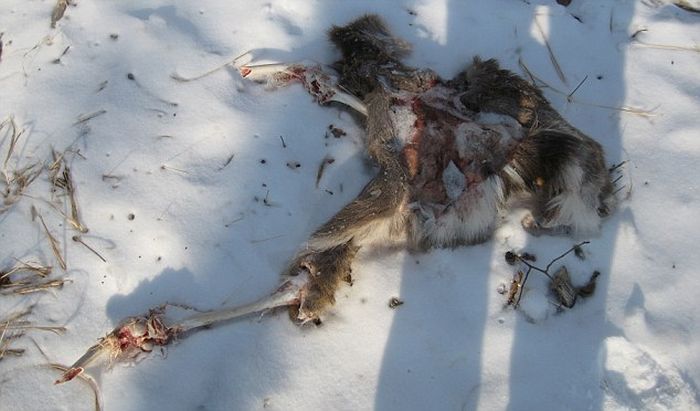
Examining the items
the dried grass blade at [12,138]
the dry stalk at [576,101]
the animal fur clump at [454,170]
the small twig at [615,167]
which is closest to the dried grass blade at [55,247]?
the dried grass blade at [12,138]

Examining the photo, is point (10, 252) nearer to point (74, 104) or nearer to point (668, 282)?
point (74, 104)

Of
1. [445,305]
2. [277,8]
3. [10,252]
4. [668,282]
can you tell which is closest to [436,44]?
[277,8]

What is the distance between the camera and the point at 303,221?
9.66 ft

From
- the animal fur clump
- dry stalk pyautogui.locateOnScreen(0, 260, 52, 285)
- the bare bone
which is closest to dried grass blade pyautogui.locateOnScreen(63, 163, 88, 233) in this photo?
dry stalk pyautogui.locateOnScreen(0, 260, 52, 285)

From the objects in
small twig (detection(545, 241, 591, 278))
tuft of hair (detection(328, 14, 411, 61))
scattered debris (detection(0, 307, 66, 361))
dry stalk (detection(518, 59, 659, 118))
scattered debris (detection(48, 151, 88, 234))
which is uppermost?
tuft of hair (detection(328, 14, 411, 61))

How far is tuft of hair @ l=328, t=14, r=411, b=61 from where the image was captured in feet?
10.1

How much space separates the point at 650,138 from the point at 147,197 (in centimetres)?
270

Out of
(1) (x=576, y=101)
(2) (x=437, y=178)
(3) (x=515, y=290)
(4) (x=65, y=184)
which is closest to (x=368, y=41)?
(2) (x=437, y=178)

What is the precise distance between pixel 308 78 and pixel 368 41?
1.25 feet

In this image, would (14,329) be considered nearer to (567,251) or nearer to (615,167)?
(567,251)

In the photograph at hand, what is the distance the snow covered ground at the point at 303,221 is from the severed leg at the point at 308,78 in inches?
2.7

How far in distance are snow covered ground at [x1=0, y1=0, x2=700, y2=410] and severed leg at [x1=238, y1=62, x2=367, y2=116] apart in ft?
0.23

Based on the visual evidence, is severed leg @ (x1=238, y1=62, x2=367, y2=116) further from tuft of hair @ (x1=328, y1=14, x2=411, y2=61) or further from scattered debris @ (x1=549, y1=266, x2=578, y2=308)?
scattered debris @ (x1=549, y1=266, x2=578, y2=308)

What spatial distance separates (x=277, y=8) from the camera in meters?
3.36
